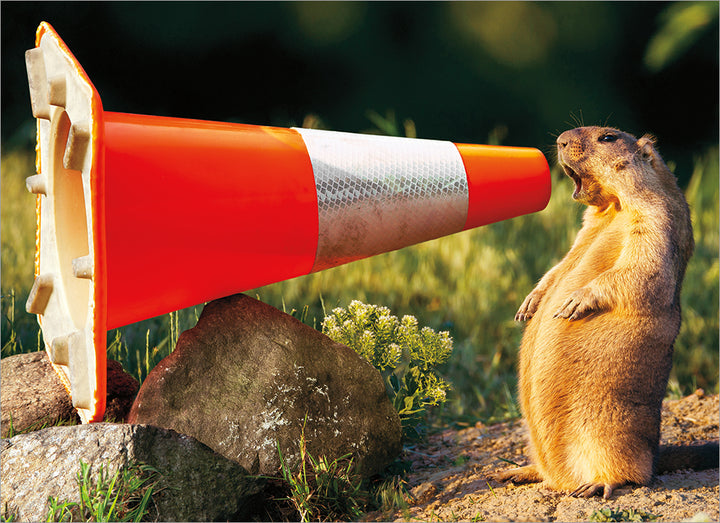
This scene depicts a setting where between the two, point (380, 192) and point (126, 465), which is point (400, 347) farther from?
point (126, 465)

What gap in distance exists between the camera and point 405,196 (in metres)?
2.60

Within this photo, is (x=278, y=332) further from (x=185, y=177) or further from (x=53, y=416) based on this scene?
(x=53, y=416)

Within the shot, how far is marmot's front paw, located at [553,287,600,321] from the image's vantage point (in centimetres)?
243

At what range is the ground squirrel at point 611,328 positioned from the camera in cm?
245

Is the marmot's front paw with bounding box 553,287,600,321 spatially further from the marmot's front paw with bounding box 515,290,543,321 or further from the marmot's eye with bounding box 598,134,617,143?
the marmot's eye with bounding box 598,134,617,143

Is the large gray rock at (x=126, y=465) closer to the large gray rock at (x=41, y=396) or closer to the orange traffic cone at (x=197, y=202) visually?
the orange traffic cone at (x=197, y=202)

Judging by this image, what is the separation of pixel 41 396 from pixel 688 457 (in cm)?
255

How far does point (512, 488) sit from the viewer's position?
2.70 m

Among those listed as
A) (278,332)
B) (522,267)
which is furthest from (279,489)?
(522,267)

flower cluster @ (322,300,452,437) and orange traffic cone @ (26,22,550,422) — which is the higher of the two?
orange traffic cone @ (26,22,550,422)

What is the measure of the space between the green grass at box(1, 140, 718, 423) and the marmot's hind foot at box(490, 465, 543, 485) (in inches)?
37.2

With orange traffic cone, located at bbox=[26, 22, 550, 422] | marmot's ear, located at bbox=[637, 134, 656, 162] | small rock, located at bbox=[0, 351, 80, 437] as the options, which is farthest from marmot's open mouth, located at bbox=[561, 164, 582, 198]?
small rock, located at bbox=[0, 351, 80, 437]

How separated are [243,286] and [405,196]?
64cm

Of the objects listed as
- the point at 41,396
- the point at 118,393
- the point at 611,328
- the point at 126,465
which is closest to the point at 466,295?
the point at 611,328
